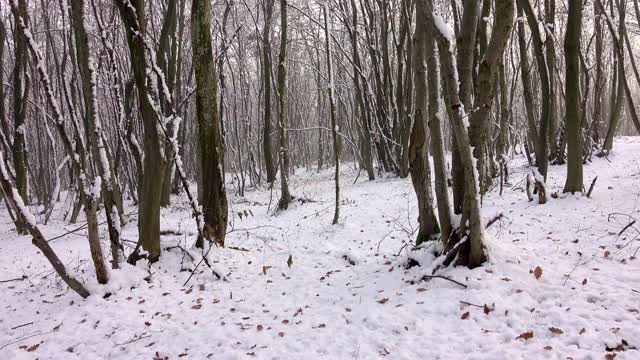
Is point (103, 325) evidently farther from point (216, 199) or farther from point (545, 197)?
point (545, 197)

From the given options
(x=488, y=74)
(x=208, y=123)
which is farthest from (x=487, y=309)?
(x=208, y=123)

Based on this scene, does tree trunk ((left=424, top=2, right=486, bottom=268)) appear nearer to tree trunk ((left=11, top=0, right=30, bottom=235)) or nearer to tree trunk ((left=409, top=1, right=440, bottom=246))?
tree trunk ((left=409, top=1, right=440, bottom=246))

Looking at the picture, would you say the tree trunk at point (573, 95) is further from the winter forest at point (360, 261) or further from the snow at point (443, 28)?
the snow at point (443, 28)

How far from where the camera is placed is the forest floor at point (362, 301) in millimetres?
3148

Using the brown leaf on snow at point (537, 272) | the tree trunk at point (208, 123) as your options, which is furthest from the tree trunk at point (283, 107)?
the brown leaf on snow at point (537, 272)

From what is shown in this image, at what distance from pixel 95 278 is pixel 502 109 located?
870cm

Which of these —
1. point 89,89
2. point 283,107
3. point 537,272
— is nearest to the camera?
point 537,272

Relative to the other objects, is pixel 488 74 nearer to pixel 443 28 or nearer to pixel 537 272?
pixel 443 28

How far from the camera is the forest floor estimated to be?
3.15m

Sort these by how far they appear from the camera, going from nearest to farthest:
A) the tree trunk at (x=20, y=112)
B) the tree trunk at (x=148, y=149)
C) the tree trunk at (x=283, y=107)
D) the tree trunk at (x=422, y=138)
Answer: the tree trunk at (x=422, y=138) < the tree trunk at (x=148, y=149) < the tree trunk at (x=283, y=107) < the tree trunk at (x=20, y=112)

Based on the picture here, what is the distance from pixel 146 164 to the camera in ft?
17.5

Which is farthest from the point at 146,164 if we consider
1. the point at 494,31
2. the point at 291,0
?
the point at 291,0

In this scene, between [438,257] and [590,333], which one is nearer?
[590,333]

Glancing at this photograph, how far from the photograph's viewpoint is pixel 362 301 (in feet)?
13.7
